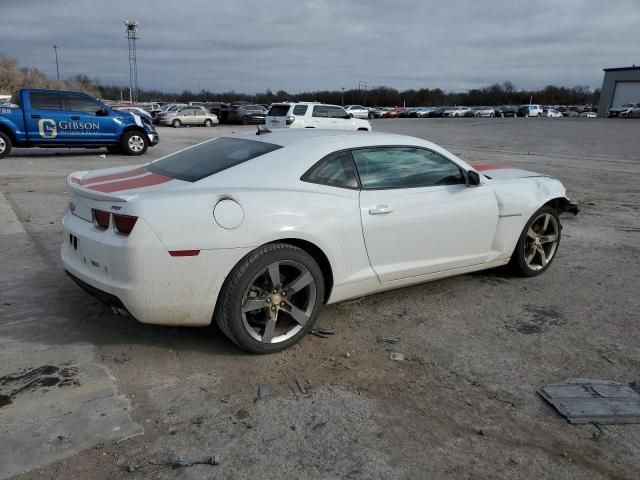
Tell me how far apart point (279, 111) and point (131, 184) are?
2007 centimetres

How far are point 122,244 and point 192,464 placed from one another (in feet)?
4.25

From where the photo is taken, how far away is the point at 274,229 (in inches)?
129

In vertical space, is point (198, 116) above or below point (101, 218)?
below

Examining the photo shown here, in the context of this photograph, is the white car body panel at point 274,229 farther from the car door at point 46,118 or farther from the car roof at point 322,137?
the car door at point 46,118

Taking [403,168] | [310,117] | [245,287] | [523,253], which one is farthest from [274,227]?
[310,117]

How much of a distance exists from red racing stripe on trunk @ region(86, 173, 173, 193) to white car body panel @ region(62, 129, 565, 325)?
0.02 metres

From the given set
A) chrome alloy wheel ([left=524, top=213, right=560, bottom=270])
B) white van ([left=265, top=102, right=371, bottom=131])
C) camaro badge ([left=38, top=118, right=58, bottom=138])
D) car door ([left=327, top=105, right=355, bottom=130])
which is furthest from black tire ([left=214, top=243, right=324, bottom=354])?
car door ([left=327, top=105, right=355, bottom=130])

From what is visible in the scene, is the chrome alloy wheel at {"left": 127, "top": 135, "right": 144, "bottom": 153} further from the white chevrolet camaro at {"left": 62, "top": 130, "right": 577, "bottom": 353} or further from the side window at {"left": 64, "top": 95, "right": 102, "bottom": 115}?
the white chevrolet camaro at {"left": 62, "top": 130, "right": 577, "bottom": 353}

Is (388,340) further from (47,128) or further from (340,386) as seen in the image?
(47,128)

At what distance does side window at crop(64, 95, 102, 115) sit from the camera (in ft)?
45.0

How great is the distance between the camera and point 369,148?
3.98 metres

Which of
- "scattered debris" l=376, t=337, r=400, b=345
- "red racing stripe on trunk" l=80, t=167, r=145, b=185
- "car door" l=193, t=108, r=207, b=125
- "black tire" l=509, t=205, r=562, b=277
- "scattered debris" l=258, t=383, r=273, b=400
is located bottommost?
"car door" l=193, t=108, r=207, b=125

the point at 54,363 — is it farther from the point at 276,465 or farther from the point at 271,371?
the point at 276,465

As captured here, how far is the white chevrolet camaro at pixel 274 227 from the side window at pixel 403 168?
0.4 inches
